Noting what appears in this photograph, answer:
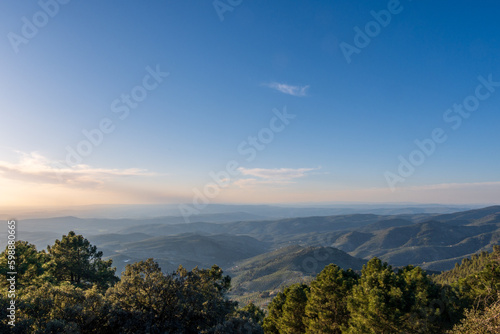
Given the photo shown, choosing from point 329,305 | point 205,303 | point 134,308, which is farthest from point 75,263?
point 329,305

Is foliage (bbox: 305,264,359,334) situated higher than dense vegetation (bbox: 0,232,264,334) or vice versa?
dense vegetation (bbox: 0,232,264,334)

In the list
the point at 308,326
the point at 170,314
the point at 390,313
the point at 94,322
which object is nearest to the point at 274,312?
the point at 308,326

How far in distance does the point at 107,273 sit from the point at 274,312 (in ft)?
90.0

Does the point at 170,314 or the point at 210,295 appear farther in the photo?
the point at 210,295

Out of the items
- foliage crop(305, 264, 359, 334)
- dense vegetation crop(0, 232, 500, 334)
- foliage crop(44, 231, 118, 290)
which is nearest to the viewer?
dense vegetation crop(0, 232, 500, 334)

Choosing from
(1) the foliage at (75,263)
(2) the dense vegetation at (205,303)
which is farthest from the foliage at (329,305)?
(1) the foliage at (75,263)

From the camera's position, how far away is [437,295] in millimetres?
27719

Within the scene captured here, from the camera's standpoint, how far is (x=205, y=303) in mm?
19609

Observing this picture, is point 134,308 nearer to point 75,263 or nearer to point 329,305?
point 329,305

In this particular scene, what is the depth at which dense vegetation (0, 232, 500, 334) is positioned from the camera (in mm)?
15945

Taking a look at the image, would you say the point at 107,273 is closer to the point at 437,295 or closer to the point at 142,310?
the point at 142,310

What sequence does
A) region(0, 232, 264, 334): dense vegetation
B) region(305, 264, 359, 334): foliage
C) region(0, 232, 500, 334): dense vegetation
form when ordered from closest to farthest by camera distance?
region(0, 232, 264, 334): dense vegetation, region(0, 232, 500, 334): dense vegetation, region(305, 264, 359, 334): foliage

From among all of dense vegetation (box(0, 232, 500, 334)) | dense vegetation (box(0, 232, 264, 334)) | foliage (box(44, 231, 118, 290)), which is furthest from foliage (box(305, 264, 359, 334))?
foliage (box(44, 231, 118, 290))

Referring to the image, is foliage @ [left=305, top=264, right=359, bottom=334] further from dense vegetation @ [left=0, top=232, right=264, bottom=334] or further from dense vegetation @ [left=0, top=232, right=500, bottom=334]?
dense vegetation @ [left=0, top=232, right=264, bottom=334]
